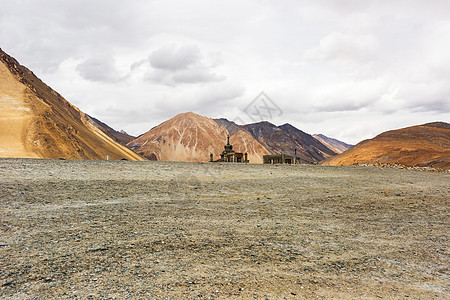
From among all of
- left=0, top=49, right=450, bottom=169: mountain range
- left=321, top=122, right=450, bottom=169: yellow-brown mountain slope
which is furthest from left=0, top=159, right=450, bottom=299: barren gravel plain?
left=321, top=122, right=450, bottom=169: yellow-brown mountain slope

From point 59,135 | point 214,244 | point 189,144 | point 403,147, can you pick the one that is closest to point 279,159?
point 59,135

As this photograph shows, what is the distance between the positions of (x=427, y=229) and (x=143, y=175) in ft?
43.1

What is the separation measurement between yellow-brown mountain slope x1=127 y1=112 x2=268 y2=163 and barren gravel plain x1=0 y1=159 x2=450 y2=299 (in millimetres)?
135163

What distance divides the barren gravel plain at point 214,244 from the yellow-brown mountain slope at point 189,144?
443ft

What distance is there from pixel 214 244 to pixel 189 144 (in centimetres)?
16326

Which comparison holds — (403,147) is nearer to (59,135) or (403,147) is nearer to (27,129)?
(59,135)

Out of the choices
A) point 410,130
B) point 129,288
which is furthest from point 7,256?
point 410,130

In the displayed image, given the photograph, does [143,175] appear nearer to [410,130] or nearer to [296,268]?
[296,268]

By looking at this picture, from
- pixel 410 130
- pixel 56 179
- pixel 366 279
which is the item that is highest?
pixel 410 130

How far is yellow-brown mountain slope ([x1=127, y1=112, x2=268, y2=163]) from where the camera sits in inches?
6152

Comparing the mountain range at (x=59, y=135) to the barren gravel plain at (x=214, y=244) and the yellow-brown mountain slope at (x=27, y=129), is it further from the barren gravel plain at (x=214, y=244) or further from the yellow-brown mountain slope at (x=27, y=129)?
the barren gravel plain at (x=214, y=244)

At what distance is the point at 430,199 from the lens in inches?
456

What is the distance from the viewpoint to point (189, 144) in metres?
168

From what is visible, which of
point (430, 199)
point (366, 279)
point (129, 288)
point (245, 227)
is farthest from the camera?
point (430, 199)
